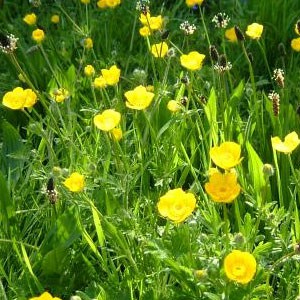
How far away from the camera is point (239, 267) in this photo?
132 cm

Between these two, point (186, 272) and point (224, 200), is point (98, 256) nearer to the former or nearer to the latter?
point (186, 272)

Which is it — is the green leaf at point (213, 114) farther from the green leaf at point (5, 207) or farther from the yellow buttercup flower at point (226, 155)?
the green leaf at point (5, 207)

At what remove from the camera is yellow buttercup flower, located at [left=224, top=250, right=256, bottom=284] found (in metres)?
1.31

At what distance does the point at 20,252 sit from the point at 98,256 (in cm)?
25

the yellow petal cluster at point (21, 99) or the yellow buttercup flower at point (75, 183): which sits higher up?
the yellow petal cluster at point (21, 99)

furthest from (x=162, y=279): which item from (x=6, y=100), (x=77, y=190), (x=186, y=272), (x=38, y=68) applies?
(x=38, y=68)

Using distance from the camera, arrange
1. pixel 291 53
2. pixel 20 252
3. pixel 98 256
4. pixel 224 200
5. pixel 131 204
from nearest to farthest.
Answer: pixel 224 200 → pixel 98 256 → pixel 20 252 → pixel 131 204 → pixel 291 53

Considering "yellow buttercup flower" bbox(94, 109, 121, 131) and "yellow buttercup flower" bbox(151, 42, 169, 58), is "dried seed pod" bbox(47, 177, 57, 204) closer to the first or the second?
"yellow buttercup flower" bbox(94, 109, 121, 131)

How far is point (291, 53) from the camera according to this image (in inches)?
105

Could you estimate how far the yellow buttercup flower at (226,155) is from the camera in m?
1.47

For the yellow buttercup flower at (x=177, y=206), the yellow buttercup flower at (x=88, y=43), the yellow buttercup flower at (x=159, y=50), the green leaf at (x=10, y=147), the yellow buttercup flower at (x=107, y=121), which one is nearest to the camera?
the yellow buttercup flower at (x=177, y=206)

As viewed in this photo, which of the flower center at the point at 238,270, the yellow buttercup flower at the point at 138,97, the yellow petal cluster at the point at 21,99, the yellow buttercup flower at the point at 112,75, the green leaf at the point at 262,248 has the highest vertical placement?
the yellow buttercup flower at the point at 112,75

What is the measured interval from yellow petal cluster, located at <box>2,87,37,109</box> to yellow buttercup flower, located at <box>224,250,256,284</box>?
78cm

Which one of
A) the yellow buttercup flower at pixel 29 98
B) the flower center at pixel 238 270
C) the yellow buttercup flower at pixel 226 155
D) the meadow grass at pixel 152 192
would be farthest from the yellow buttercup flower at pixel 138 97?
the flower center at pixel 238 270
